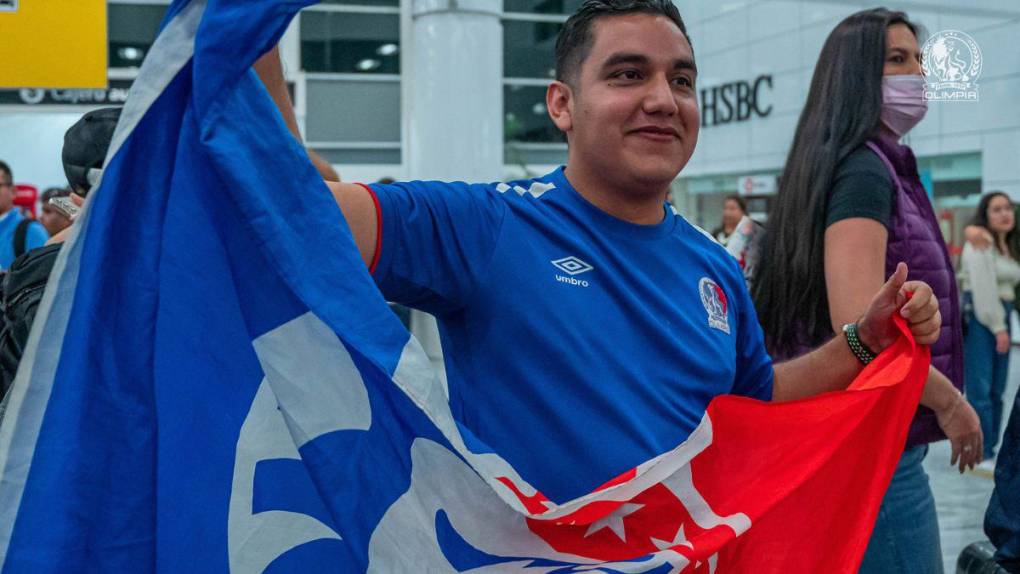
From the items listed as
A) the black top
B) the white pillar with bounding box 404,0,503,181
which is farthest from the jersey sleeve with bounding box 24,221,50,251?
the black top

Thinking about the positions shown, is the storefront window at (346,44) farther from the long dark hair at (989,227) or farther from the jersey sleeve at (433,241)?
the jersey sleeve at (433,241)

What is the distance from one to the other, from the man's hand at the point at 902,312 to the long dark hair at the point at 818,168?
546mm

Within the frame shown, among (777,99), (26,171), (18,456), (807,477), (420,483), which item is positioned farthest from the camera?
(26,171)

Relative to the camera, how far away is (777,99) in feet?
50.8

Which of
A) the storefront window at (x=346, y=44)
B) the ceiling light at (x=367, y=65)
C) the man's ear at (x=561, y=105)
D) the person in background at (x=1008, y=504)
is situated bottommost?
the person in background at (x=1008, y=504)

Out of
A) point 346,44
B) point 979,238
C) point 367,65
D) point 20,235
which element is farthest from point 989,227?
point 346,44

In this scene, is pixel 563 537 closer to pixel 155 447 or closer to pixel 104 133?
pixel 155 447

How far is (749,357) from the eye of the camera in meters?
2.13

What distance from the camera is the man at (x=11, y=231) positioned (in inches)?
274

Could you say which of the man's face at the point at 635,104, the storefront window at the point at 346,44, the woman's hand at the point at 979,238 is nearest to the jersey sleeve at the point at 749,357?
the man's face at the point at 635,104

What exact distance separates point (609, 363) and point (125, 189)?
76 centimetres

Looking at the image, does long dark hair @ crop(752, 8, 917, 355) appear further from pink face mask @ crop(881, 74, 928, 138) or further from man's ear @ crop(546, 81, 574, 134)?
man's ear @ crop(546, 81, 574, 134)

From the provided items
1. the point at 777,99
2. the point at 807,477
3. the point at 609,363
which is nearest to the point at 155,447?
the point at 609,363

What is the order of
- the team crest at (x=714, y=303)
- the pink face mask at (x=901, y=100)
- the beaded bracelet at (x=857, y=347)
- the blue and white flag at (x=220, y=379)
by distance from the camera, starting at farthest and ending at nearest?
the pink face mask at (x=901, y=100)
the beaded bracelet at (x=857, y=347)
the team crest at (x=714, y=303)
the blue and white flag at (x=220, y=379)
